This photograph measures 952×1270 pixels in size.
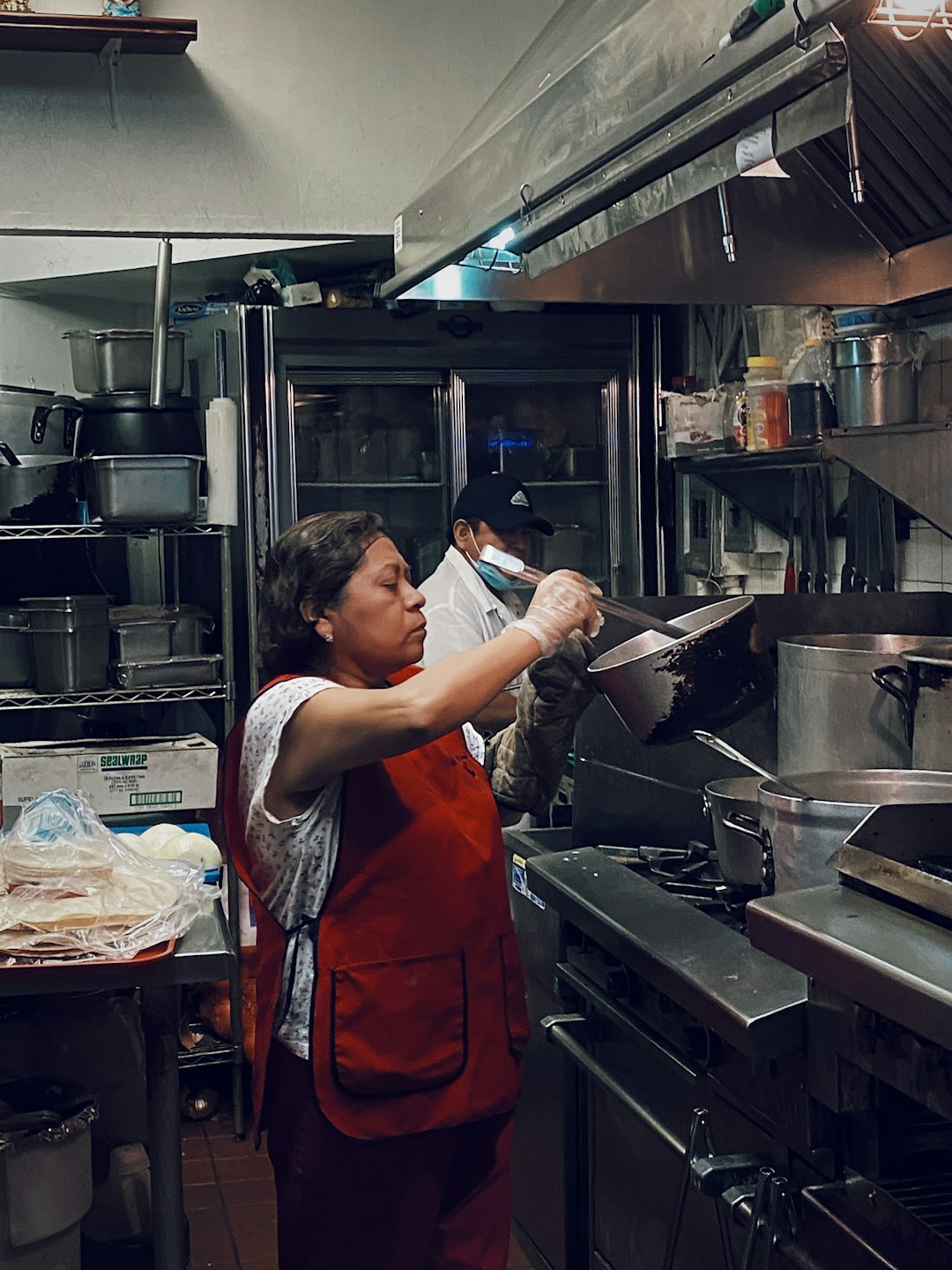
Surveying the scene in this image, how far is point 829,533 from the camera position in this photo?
358 cm

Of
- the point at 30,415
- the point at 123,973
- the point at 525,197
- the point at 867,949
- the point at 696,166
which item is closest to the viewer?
the point at 867,949

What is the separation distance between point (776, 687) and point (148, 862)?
47.0 inches

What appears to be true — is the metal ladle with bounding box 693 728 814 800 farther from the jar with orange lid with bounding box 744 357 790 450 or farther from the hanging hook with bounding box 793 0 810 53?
the jar with orange lid with bounding box 744 357 790 450

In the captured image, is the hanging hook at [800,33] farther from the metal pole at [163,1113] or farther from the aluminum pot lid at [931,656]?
the metal pole at [163,1113]

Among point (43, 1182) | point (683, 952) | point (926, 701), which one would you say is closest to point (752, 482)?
point (926, 701)

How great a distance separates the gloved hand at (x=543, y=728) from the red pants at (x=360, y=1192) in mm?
554

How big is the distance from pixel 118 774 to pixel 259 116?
1837mm

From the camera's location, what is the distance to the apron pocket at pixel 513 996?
86.6 inches

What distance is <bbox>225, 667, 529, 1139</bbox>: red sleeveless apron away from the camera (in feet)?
6.73

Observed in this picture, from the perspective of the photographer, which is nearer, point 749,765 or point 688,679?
point 749,765

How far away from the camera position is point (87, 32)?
10.8 feet

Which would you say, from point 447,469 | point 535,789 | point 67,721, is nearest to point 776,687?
point 535,789

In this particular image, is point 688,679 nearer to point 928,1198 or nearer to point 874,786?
point 874,786

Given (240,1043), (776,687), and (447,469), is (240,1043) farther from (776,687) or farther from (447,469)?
(776,687)
